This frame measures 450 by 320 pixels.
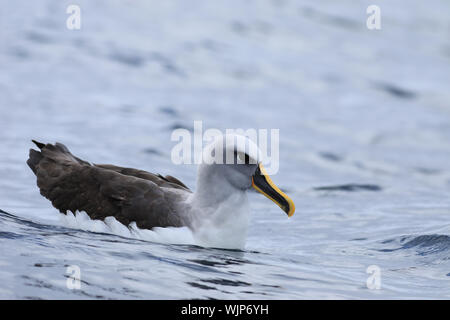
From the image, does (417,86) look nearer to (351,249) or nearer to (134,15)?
(134,15)

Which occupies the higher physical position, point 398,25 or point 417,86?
point 398,25

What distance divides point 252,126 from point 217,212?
9.81 m

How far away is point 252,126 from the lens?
63.6 ft

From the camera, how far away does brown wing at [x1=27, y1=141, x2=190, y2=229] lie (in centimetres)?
970

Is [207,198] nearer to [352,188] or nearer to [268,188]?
[268,188]

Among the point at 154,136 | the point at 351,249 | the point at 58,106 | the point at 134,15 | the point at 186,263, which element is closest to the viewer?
the point at 186,263

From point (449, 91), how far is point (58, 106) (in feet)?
32.6

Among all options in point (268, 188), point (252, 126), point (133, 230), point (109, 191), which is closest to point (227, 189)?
point (268, 188)

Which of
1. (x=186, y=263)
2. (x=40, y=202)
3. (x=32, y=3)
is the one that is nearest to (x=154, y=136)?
(x=40, y=202)

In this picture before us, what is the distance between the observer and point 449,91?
22984 millimetres

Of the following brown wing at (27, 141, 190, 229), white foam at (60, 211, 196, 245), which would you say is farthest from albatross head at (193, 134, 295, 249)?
brown wing at (27, 141, 190, 229)

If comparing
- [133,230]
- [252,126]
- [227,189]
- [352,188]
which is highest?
[252,126]

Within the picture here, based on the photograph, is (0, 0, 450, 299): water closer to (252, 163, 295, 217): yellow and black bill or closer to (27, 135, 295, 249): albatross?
(27, 135, 295, 249): albatross
